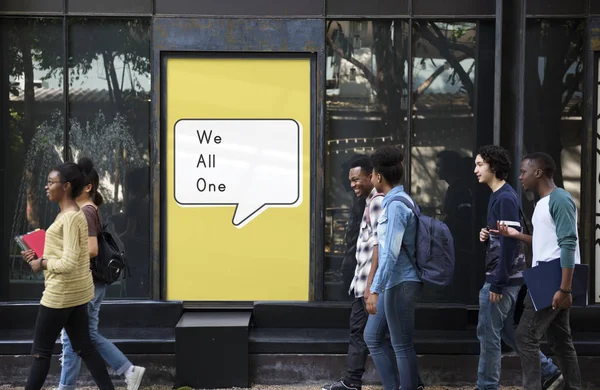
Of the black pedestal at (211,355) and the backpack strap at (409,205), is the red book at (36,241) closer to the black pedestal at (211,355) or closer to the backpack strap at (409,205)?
the black pedestal at (211,355)

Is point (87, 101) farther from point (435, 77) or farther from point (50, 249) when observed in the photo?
point (435, 77)

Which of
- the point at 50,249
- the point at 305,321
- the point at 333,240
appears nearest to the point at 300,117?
the point at 333,240

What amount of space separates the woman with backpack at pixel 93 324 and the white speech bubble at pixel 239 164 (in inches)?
57.4

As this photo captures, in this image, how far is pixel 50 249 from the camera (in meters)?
5.41

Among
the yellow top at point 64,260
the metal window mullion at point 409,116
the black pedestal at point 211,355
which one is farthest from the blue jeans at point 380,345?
the metal window mullion at point 409,116

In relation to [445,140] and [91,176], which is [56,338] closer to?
[91,176]

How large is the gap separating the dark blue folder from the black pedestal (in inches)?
102

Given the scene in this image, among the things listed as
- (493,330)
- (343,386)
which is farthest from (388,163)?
(343,386)

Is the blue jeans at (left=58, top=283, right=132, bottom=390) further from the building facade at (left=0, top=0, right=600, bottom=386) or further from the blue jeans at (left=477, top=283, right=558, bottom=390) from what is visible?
the blue jeans at (left=477, top=283, right=558, bottom=390)

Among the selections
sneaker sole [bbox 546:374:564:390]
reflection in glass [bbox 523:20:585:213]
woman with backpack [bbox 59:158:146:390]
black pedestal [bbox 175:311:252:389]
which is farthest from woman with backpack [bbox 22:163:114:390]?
reflection in glass [bbox 523:20:585:213]

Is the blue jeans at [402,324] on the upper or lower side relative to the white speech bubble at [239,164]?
lower

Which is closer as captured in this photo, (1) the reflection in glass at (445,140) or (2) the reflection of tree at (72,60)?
(2) the reflection of tree at (72,60)

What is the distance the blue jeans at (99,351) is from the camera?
234 inches

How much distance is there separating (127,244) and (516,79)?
13.3 ft
